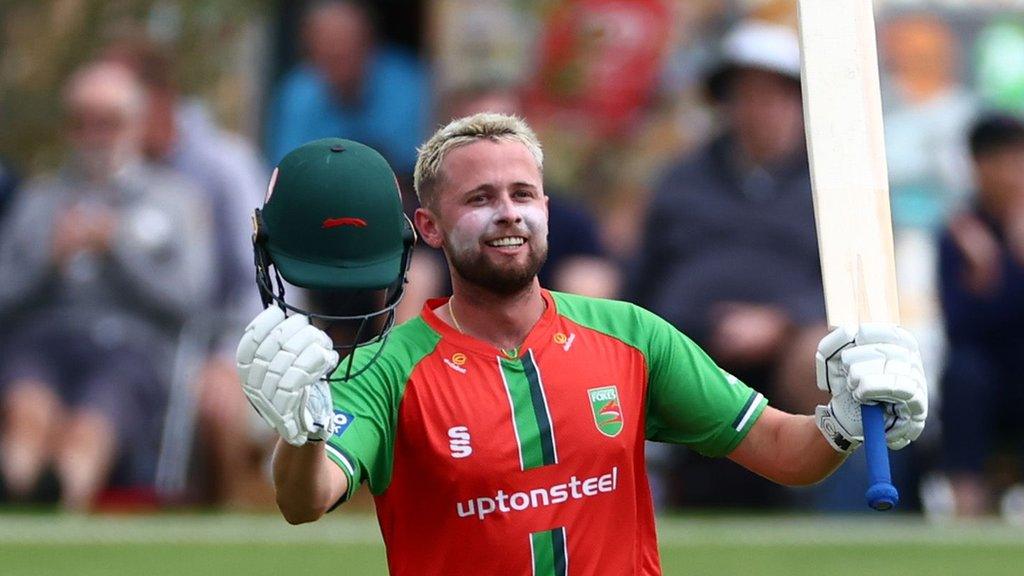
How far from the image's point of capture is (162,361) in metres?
12.4

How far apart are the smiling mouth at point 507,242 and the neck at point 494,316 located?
0.16 m

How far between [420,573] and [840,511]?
7.69 metres

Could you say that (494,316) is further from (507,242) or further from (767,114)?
(767,114)

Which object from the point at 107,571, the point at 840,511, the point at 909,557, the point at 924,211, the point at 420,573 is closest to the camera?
the point at 420,573

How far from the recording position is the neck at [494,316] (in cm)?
466

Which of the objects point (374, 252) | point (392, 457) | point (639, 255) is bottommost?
point (392, 457)

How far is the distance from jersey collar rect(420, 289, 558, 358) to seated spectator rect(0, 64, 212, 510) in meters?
7.79

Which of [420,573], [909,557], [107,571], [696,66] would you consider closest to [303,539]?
[107,571]

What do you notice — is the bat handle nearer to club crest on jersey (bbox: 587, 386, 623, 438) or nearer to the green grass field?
club crest on jersey (bbox: 587, 386, 623, 438)

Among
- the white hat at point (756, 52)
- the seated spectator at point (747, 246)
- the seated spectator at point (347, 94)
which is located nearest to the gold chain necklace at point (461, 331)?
the seated spectator at point (747, 246)

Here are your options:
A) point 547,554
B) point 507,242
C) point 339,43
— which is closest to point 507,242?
point 507,242

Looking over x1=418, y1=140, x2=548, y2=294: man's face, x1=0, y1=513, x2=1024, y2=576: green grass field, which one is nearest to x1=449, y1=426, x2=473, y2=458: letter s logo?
x1=418, y1=140, x2=548, y2=294: man's face

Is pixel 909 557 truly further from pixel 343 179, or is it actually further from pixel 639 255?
pixel 343 179

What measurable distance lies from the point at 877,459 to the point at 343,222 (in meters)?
1.32
